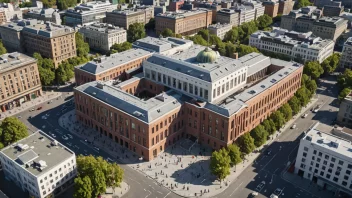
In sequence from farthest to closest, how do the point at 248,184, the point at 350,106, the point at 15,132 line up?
the point at 350,106
the point at 15,132
the point at 248,184

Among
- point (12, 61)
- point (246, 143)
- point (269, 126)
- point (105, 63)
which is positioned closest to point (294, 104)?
point (269, 126)

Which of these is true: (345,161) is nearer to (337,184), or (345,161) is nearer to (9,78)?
(337,184)

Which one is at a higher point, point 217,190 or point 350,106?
point 350,106

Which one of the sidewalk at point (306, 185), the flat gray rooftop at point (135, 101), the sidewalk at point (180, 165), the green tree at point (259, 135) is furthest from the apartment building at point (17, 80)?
the sidewalk at point (306, 185)

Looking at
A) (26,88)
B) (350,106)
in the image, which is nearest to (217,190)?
(350,106)

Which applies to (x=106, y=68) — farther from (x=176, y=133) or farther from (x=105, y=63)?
(x=176, y=133)

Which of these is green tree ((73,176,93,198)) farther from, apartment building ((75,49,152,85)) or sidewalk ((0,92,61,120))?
sidewalk ((0,92,61,120))
